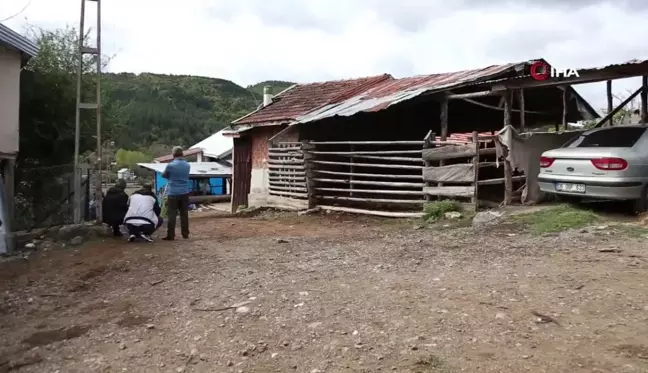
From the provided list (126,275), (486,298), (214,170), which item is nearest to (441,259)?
(486,298)

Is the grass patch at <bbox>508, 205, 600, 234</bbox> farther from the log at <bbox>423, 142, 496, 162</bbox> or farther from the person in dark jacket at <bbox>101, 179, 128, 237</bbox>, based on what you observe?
the person in dark jacket at <bbox>101, 179, 128, 237</bbox>

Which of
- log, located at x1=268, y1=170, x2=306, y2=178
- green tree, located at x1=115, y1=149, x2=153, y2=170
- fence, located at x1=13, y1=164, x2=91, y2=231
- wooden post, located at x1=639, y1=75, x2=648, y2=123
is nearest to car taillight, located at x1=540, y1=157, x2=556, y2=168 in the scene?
wooden post, located at x1=639, y1=75, x2=648, y2=123

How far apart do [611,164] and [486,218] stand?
2.03m

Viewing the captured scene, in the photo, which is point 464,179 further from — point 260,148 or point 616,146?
point 260,148

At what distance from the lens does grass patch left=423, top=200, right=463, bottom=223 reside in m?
10.5

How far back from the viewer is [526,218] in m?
8.94

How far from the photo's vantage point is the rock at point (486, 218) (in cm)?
912

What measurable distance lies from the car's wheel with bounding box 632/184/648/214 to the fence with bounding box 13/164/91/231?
30.9ft

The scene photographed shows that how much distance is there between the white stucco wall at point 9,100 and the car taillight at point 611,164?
9751mm

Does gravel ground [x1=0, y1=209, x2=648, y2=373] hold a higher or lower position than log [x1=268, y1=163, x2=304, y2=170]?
lower

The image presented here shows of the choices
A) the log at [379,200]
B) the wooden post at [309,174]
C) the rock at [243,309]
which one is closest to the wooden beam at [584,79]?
the log at [379,200]

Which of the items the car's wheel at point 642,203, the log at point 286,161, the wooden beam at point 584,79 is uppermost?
the wooden beam at point 584,79

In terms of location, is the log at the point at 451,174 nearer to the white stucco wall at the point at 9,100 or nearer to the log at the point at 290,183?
the log at the point at 290,183

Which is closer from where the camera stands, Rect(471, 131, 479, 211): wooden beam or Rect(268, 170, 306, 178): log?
Rect(471, 131, 479, 211): wooden beam
